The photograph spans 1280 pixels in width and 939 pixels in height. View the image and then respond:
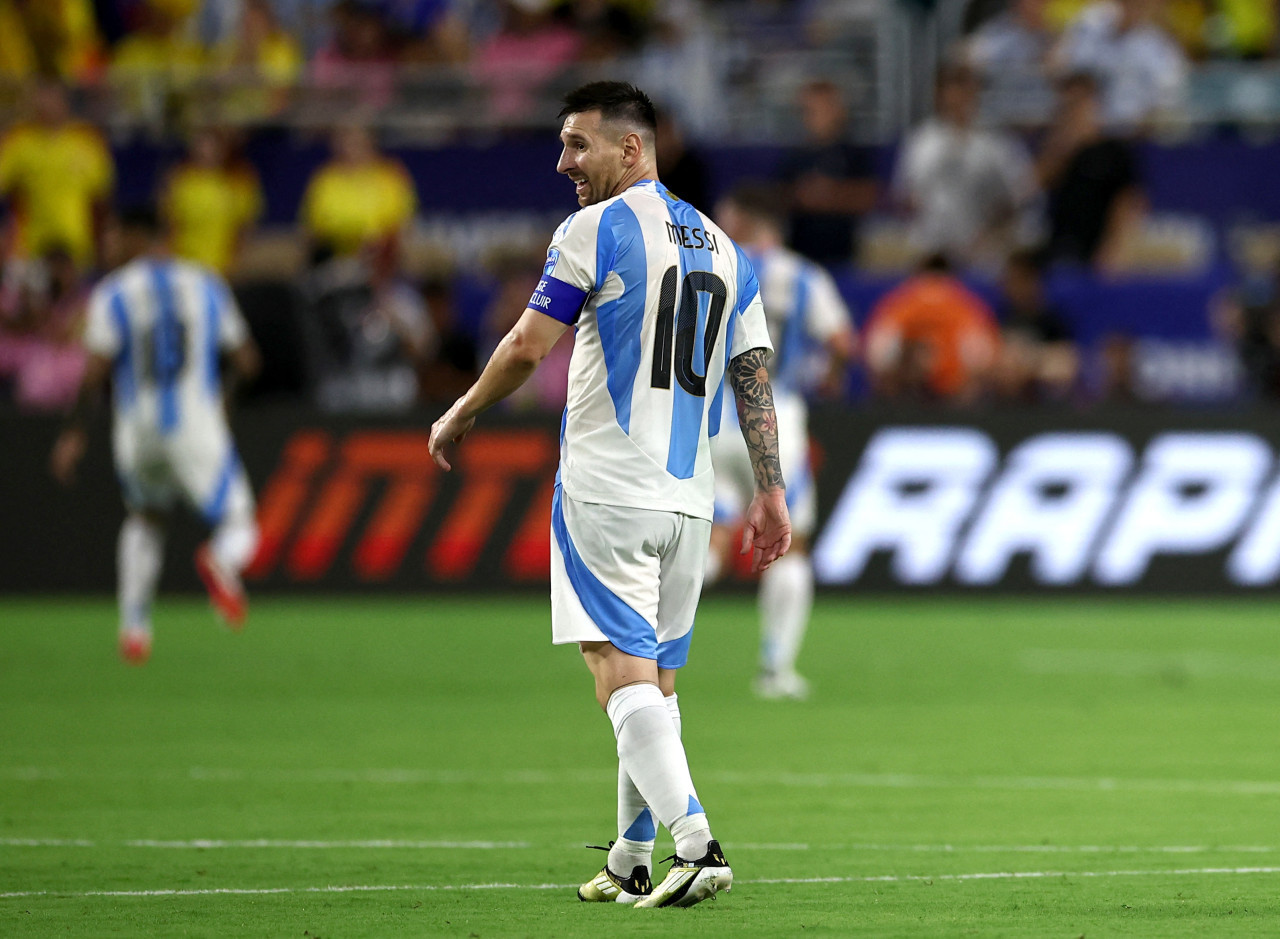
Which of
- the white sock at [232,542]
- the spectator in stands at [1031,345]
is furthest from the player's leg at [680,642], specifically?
the spectator in stands at [1031,345]

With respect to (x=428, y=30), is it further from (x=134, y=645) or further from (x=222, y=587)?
(x=134, y=645)

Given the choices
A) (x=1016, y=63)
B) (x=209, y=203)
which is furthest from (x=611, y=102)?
(x=1016, y=63)

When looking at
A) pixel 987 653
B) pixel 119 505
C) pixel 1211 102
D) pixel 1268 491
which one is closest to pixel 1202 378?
pixel 1268 491

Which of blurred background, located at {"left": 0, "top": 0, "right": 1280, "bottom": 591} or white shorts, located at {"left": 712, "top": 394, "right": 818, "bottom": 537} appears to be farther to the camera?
blurred background, located at {"left": 0, "top": 0, "right": 1280, "bottom": 591}

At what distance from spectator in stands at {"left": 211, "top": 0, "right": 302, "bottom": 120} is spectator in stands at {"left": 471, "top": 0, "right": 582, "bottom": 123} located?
180 centimetres

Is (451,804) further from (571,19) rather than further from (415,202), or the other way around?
(571,19)

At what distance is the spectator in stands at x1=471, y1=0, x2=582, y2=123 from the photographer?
62.6ft

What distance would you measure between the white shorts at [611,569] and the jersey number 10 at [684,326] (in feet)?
1.26

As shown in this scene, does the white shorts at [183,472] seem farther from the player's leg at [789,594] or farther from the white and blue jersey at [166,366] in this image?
the player's leg at [789,594]

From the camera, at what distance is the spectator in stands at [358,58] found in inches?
766

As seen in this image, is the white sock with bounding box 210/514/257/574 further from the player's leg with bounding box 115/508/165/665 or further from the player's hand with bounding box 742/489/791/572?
the player's hand with bounding box 742/489/791/572

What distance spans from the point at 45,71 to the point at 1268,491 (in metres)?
12.1

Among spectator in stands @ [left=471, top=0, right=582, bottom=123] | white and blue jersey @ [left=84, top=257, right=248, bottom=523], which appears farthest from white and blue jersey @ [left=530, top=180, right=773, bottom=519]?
spectator in stands @ [left=471, top=0, right=582, bottom=123]

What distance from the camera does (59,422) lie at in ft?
54.6
